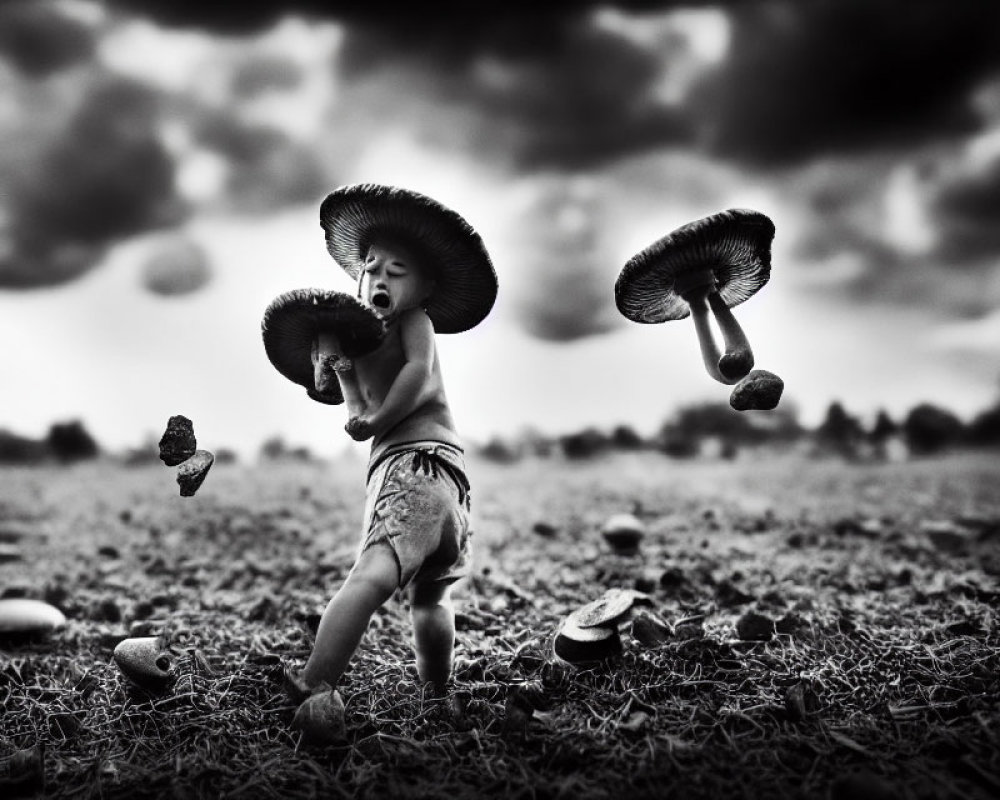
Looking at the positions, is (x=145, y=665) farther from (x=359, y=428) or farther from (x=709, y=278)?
(x=709, y=278)

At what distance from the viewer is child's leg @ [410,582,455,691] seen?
3.20m

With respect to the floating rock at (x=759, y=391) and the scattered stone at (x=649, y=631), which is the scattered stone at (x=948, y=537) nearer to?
the scattered stone at (x=649, y=631)

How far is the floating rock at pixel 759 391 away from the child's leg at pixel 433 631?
1.63 m

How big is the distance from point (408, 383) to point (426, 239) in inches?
28.3

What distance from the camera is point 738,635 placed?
141 inches

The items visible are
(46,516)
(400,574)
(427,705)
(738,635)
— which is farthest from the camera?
(46,516)

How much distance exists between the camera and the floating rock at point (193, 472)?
2777mm

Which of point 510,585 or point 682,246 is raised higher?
point 682,246

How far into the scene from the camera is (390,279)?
320 cm

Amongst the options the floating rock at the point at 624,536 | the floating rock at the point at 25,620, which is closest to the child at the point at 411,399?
the floating rock at the point at 25,620

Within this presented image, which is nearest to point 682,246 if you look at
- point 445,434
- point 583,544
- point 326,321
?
point 445,434

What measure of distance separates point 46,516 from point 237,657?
5.30m

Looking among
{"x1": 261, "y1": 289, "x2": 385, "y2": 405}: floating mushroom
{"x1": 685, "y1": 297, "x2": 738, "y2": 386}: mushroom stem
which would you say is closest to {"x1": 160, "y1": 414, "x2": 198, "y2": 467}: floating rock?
{"x1": 261, "y1": 289, "x2": 385, "y2": 405}: floating mushroom

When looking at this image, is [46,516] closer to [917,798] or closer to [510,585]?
[510,585]
